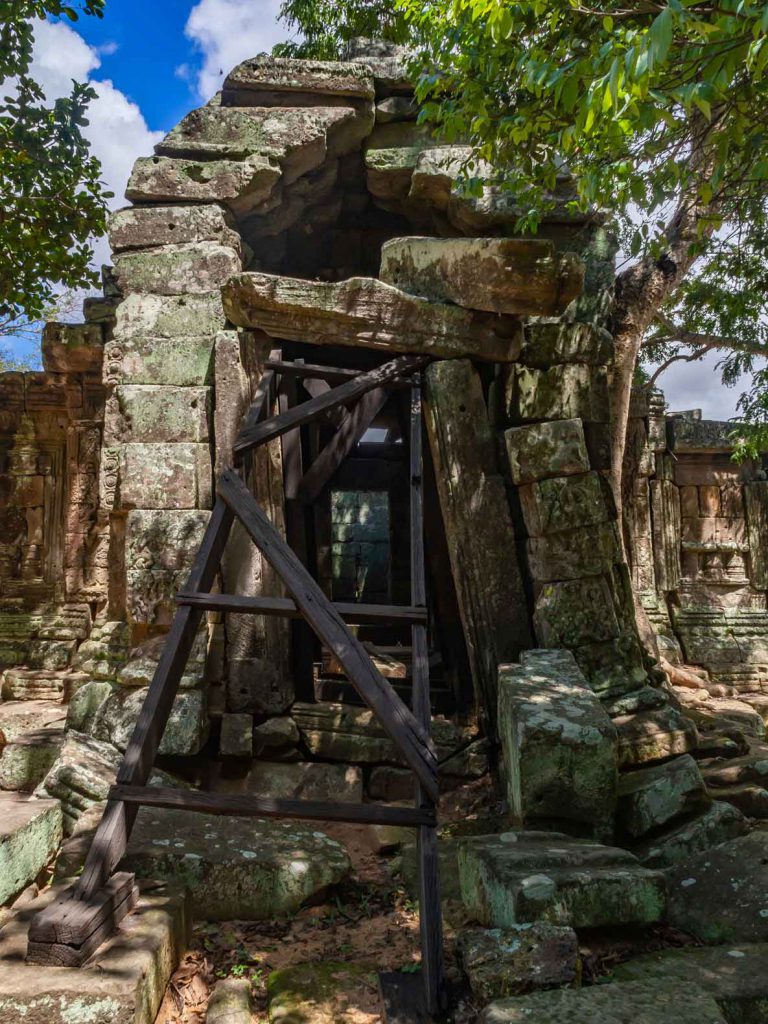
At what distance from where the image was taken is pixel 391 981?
2871 millimetres

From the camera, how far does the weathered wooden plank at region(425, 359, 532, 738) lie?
5.31m

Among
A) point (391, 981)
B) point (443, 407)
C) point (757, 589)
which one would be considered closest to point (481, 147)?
point (443, 407)

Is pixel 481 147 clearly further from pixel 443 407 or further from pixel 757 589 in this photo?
pixel 757 589

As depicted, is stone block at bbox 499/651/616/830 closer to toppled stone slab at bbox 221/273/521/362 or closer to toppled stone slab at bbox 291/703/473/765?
toppled stone slab at bbox 291/703/473/765

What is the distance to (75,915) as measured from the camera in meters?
2.69

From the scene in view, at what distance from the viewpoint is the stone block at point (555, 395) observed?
18.2ft

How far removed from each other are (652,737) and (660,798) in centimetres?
58

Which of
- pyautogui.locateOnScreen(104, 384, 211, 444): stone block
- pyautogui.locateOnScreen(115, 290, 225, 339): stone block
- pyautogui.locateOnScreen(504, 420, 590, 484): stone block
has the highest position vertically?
pyautogui.locateOnScreen(115, 290, 225, 339): stone block

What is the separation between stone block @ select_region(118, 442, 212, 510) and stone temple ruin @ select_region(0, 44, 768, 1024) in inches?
0.8

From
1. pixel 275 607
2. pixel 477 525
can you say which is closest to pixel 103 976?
pixel 275 607

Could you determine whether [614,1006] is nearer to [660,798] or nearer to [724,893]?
[724,893]

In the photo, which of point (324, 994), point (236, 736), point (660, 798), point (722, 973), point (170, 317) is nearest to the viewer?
point (722, 973)

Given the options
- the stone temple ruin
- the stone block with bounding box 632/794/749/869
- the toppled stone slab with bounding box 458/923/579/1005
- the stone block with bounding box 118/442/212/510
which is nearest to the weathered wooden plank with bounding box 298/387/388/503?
the stone temple ruin

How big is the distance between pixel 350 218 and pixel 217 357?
3.01 meters
